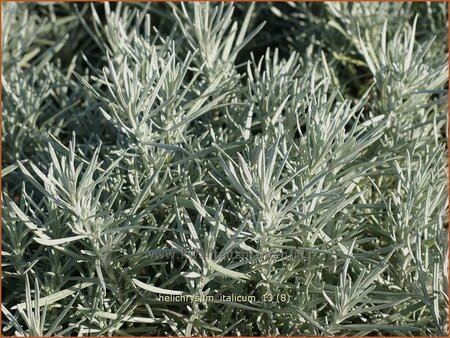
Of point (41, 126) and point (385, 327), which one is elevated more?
point (385, 327)

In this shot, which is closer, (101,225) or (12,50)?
(101,225)

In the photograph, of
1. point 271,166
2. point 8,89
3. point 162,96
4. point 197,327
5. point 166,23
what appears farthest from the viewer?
point 166,23

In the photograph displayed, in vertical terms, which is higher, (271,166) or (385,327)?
(271,166)

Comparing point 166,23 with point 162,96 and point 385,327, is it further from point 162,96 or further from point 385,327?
point 385,327

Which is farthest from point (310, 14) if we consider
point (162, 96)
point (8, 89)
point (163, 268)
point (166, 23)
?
point (163, 268)

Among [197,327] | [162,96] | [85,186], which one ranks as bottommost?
[197,327]

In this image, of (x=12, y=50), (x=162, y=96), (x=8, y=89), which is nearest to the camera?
(x=162, y=96)

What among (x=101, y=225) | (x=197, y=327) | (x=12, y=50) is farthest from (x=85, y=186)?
(x=12, y=50)

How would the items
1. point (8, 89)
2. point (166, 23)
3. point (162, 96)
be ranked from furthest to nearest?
point (166, 23) → point (8, 89) → point (162, 96)

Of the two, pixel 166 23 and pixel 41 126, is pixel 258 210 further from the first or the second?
pixel 166 23
